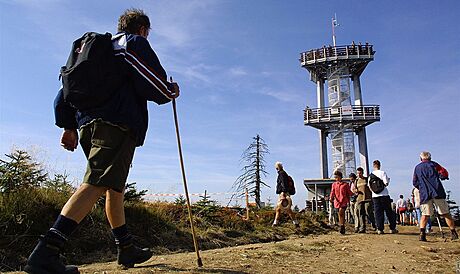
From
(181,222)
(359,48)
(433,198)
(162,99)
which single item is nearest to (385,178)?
(433,198)

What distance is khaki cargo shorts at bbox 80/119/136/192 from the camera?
313 centimetres

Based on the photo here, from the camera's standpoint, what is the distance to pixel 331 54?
45312 mm

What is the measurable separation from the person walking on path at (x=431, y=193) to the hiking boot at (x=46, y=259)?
8.07 m

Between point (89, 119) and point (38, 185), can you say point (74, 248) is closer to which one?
point (38, 185)

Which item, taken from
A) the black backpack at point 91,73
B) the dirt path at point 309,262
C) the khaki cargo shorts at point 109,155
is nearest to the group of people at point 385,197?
the dirt path at point 309,262

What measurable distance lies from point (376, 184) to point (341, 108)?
3401 centimetres

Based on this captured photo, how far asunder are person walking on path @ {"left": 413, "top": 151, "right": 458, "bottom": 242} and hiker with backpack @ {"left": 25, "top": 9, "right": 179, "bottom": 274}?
7370mm

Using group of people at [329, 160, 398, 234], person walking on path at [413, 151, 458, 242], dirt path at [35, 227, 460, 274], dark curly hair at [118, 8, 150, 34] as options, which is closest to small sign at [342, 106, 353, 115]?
group of people at [329, 160, 398, 234]

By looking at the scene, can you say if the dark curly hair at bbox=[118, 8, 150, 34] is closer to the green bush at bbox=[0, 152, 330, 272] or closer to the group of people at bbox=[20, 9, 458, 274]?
the group of people at bbox=[20, 9, 458, 274]

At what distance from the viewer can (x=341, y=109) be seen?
4394cm

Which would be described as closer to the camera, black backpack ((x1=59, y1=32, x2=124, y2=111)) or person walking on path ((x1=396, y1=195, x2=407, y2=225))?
black backpack ((x1=59, y1=32, x2=124, y2=111))

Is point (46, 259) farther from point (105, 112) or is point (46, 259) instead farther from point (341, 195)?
point (341, 195)

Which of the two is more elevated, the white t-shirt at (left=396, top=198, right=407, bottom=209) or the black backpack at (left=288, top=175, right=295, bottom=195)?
the white t-shirt at (left=396, top=198, right=407, bottom=209)

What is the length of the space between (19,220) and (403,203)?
2079 centimetres
